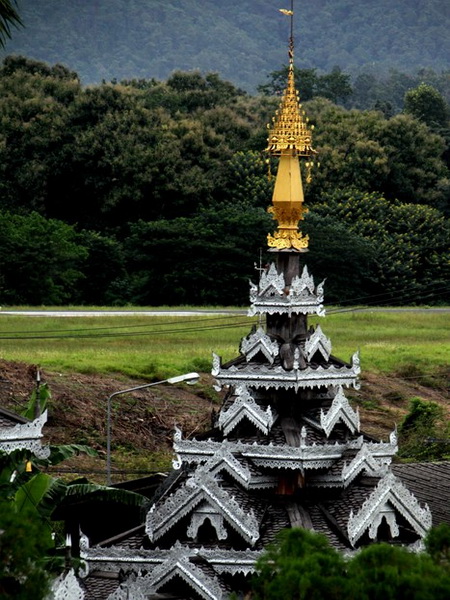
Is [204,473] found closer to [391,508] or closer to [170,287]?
[391,508]

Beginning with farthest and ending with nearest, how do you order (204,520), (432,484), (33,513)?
(432,484) < (204,520) < (33,513)

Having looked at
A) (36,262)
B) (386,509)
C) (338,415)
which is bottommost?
(386,509)

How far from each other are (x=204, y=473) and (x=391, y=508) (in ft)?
11.1

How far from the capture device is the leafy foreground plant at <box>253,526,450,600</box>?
74.9 feet

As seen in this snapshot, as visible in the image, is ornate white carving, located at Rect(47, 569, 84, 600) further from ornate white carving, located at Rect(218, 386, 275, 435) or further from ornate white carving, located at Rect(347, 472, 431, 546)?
ornate white carving, located at Rect(347, 472, 431, 546)

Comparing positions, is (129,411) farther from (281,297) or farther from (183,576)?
(183,576)

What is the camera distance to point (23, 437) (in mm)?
34906

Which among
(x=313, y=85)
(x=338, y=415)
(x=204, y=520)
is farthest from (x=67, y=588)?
(x=313, y=85)

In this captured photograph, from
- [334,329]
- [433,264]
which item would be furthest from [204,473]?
[433,264]

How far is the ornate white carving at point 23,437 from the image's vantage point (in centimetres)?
3475

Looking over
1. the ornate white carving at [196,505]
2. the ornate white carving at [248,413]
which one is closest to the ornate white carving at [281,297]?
the ornate white carving at [248,413]

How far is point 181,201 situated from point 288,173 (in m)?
62.5

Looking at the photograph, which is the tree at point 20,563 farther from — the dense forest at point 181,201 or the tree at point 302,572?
the dense forest at point 181,201

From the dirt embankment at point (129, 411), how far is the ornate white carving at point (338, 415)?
15.6 metres
